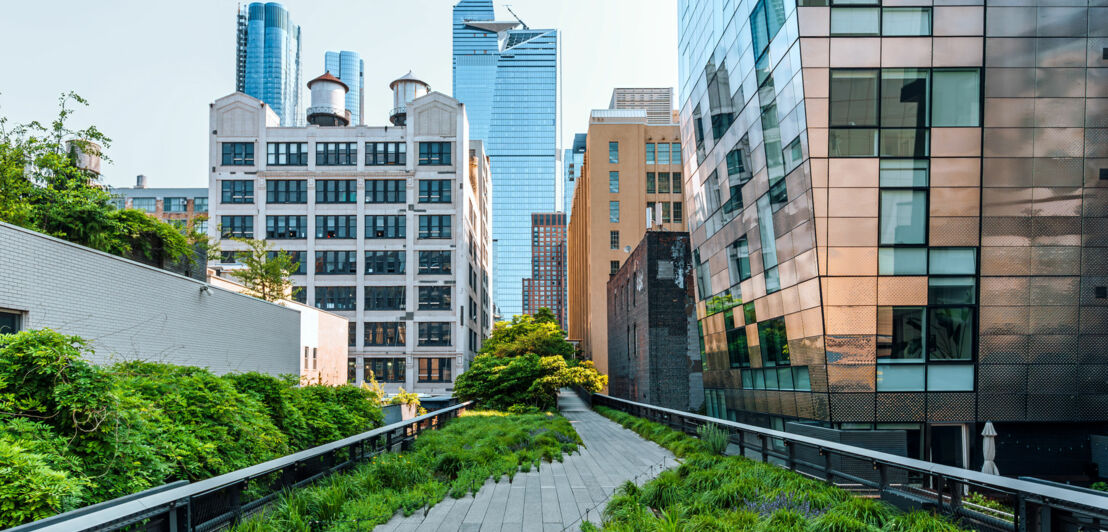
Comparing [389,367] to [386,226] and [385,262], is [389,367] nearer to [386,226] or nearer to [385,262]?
[385,262]

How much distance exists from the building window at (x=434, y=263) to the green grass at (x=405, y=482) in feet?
170

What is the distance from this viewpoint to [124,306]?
16453mm

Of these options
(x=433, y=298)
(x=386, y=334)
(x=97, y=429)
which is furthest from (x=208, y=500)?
(x=386, y=334)

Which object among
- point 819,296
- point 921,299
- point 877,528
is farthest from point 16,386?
point 921,299

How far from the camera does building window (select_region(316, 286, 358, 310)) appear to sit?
66562mm

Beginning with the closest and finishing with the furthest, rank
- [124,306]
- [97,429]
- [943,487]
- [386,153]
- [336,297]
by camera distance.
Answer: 1. [97,429]
2. [943,487]
3. [124,306]
4. [336,297]
5. [386,153]

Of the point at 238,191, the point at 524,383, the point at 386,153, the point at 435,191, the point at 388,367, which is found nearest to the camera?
the point at 524,383

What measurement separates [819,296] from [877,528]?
12049mm

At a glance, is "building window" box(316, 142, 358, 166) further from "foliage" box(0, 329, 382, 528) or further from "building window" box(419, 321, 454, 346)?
"foliage" box(0, 329, 382, 528)

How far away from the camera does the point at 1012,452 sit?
19109 mm

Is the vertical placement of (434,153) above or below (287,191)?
above

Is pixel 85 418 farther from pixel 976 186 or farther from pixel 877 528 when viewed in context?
pixel 976 186

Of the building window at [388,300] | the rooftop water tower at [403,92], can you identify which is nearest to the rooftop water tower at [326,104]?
the rooftop water tower at [403,92]

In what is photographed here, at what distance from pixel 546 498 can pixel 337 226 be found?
6087 centimetres
